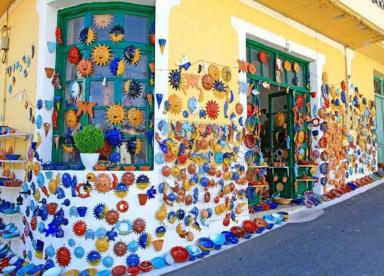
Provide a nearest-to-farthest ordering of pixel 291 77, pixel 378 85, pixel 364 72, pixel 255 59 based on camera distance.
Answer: pixel 255 59
pixel 291 77
pixel 364 72
pixel 378 85

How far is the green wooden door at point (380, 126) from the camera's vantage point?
9.62m

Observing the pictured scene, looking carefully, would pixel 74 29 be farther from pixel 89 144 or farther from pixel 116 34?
pixel 89 144

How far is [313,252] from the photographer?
4141 mm

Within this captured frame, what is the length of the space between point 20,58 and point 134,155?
2.81 m

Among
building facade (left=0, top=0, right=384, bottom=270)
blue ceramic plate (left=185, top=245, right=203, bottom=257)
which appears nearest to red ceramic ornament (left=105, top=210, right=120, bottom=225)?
building facade (left=0, top=0, right=384, bottom=270)

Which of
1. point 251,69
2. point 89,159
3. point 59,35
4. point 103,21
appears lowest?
point 89,159

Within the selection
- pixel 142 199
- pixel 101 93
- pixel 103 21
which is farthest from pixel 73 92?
pixel 142 199

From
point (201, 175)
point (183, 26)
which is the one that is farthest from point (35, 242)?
point (183, 26)

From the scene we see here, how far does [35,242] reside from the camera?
4418mm

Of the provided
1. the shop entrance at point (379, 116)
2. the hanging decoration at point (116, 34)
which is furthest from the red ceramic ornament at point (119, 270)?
the shop entrance at point (379, 116)

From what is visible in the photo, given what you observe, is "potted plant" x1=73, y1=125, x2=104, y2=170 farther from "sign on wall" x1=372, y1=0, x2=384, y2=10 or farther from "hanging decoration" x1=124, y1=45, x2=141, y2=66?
"sign on wall" x1=372, y1=0, x2=384, y2=10

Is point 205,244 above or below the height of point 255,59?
below

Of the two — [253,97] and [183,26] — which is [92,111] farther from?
[253,97]

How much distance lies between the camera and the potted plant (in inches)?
159
